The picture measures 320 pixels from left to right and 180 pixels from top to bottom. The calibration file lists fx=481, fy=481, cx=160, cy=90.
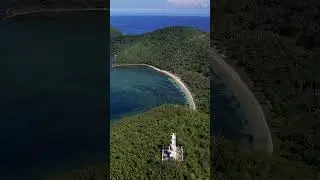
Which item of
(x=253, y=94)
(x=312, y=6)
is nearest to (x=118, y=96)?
(x=253, y=94)

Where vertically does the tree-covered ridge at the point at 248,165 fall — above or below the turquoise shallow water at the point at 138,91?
below

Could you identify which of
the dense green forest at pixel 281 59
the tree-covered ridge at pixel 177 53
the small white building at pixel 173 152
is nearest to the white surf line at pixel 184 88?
the tree-covered ridge at pixel 177 53

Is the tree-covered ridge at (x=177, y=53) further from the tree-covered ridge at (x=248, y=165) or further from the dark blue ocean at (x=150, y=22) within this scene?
the tree-covered ridge at (x=248, y=165)

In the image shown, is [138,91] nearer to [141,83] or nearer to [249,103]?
[141,83]
